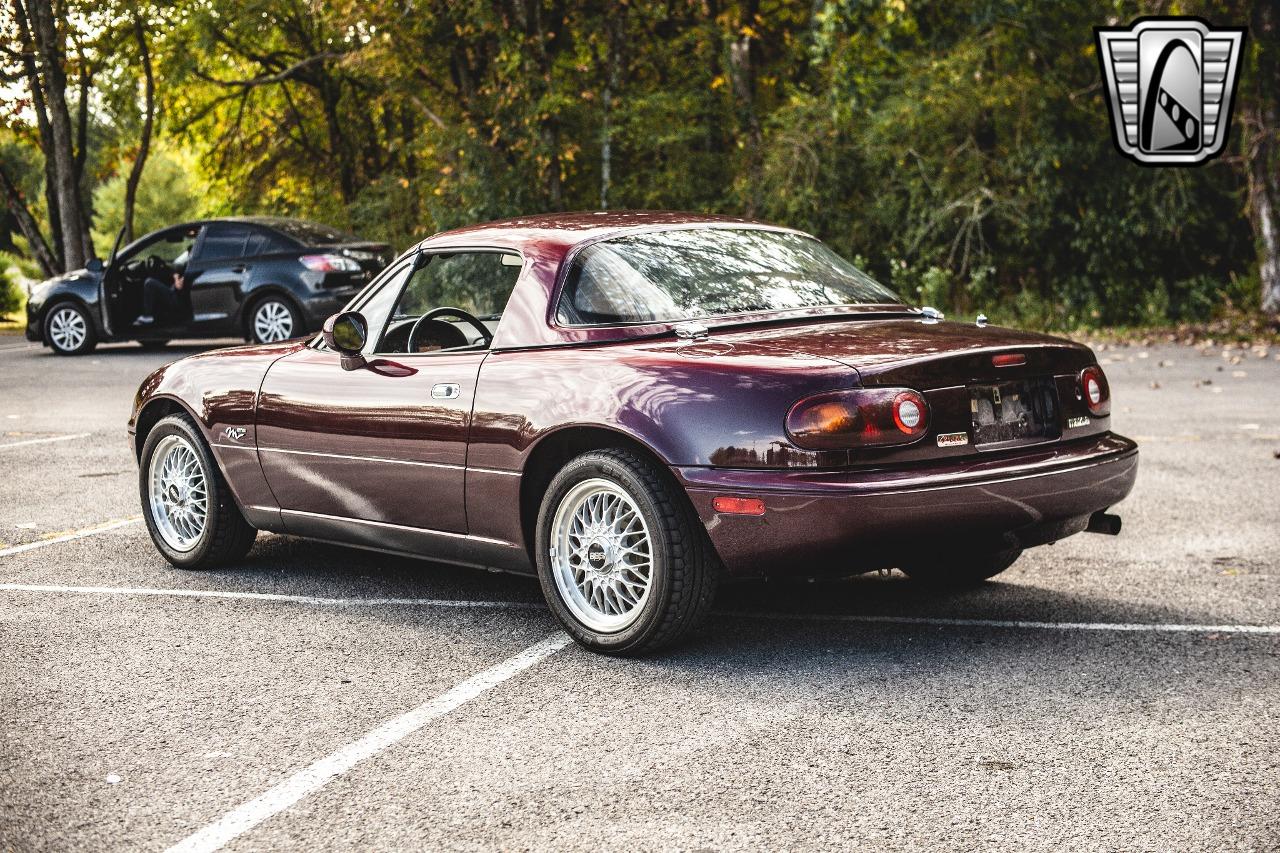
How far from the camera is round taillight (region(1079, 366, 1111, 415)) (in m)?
5.24

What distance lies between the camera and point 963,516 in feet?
15.3

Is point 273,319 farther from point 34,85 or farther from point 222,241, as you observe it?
point 34,85

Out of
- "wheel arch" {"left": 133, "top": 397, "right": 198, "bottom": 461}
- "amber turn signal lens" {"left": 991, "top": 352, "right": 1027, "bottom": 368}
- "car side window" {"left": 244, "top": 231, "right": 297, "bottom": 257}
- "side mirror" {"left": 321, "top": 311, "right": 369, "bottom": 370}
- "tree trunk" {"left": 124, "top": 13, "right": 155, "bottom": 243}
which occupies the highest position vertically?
"tree trunk" {"left": 124, "top": 13, "right": 155, "bottom": 243}

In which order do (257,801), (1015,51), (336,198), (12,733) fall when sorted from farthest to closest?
(336,198)
(1015,51)
(12,733)
(257,801)

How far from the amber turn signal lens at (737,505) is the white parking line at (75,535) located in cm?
397

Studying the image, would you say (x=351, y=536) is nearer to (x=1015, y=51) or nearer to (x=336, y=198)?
(x=1015, y=51)

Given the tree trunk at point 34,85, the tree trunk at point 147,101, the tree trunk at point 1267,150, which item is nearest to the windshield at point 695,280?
the tree trunk at point 1267,150

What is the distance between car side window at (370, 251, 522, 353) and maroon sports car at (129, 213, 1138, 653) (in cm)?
2

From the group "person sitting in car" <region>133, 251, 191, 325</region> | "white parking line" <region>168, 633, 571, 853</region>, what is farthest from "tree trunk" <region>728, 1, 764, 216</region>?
"white parking line" <region>168, 633, 571, 853</region>

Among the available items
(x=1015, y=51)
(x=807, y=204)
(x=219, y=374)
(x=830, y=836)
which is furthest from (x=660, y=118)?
(x=830, y=836)

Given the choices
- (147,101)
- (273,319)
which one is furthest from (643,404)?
(147,101)

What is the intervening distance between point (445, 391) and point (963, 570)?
219 centimetres

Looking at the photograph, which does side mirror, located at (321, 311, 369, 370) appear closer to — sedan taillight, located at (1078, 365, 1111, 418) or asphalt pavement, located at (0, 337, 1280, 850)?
asphalt pavement, located at (0, 337, 1280, 850)

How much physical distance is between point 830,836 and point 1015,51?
17.3 meters
